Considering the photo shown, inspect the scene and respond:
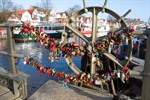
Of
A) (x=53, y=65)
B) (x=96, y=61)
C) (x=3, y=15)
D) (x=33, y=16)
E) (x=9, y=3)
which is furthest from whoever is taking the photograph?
(x=33, y=16)

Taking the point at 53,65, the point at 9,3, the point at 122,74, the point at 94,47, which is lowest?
the point at 53,65

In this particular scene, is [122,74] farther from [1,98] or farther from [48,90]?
[1,98]

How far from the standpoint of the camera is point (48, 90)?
3660 mm

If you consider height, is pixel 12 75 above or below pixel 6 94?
above

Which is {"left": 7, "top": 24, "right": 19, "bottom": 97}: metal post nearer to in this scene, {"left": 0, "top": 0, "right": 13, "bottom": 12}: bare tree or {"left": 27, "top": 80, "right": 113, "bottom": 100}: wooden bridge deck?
{"left": 27, "top": 80, "right": 113, "bottom": 100}: wooden bridge deck

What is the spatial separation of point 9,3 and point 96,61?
48.3 m

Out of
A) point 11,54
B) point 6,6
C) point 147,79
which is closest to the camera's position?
point 147,79

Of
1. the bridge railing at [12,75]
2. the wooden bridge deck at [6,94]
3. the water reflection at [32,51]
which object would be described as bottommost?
the water reflection at [32,51]

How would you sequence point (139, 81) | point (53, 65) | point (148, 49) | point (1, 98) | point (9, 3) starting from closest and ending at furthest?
point (148, 49), point (1, 98), point (139, 81), point (53, 65), point (9, 3)

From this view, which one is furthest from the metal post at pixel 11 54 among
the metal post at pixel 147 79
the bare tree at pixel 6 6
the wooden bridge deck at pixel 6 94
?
the bare tree at pixel 6 6

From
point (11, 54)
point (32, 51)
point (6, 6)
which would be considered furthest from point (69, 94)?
point (6, 6)

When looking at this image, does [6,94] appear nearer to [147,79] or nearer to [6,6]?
[147,79]

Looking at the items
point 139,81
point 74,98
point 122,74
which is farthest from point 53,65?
point 122,74

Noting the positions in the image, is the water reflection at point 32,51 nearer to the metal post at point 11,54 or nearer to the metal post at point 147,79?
the metal post at point 11,54
